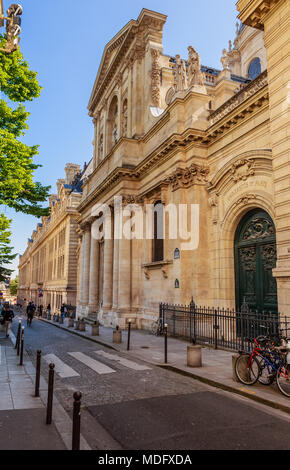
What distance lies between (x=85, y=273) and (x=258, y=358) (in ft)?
87.7

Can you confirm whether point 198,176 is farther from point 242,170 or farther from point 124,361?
point 124,361

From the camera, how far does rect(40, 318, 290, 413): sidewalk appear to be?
674 centimetres

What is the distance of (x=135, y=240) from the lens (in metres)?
22.8

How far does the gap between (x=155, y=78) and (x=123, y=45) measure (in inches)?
228

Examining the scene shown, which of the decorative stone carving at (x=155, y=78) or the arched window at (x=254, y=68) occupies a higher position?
Answer: the arched window at (x=254, y=68)

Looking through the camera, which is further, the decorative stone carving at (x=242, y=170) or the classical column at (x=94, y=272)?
the classical column at (x=94, y=272)

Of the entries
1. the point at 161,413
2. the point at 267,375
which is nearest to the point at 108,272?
the point at 267,375

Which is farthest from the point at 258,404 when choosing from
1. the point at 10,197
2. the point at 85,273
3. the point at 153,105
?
the point at 85,273

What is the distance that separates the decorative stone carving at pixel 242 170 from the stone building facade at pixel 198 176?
0.06 meters

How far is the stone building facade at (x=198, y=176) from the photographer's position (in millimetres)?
11359

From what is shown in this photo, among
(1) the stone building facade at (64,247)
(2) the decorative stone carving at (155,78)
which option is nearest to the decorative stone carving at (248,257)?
(2) the decorative stone carving at (155,78)

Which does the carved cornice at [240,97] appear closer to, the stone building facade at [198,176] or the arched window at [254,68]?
the stone building facade at [198,176]

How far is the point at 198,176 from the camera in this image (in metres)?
17.1

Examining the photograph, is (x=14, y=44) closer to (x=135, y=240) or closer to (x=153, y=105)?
(x=153, y=105)
